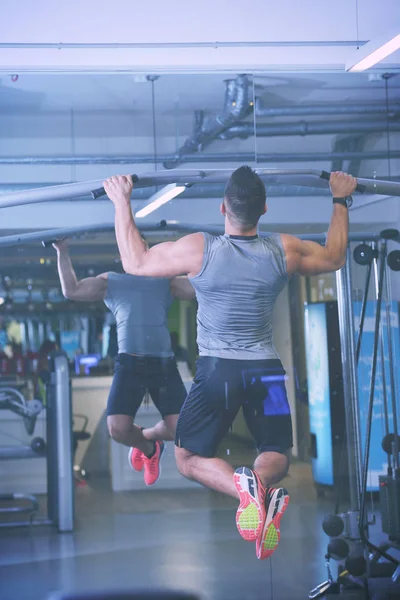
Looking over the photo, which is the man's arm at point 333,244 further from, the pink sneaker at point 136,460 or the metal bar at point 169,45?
the pink sneaker at point 136,460

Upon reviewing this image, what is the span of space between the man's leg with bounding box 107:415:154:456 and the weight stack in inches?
53.2

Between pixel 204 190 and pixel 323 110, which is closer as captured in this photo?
pixel 204 190

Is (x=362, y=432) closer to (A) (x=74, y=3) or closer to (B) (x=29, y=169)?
(B) (x=29, y=169)

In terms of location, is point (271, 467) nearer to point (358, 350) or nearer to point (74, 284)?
point (358, 350)

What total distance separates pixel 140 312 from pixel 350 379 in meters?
1.27

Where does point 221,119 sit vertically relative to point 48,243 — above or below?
above

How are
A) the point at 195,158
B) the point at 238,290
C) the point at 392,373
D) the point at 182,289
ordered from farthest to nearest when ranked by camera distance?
the point at 392,373 < the point at 195,158 < the point at 182,289 < the point at 238,290

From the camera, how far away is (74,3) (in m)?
4.27

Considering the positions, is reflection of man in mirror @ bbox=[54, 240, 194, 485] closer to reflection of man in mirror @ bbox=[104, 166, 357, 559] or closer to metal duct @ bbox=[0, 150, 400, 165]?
reflection of man in mirror @ bbox=[104, 166, 357, 559]

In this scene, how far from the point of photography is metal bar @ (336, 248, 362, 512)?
4.32m

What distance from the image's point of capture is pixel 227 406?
3.97m

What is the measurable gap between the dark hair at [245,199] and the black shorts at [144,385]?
33.3 inches

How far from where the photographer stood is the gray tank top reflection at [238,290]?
392 centimetres

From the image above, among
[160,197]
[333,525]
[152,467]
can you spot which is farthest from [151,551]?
[160,197]
